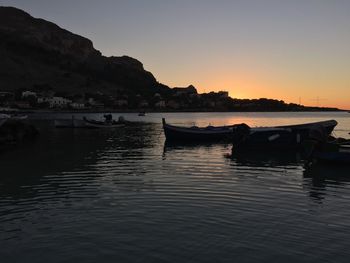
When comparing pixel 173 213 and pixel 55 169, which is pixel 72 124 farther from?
pixel 173 213

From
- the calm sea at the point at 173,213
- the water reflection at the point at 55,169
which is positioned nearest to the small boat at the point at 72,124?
the water reflection at the point at 55,169

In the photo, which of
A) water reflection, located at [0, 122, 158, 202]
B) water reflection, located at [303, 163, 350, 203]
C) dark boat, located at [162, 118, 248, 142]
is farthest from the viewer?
dark boat, located at [162, 118, 248, 142]

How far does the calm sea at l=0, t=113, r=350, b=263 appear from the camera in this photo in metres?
11.5

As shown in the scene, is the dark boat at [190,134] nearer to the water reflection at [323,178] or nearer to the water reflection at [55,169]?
the water reflection at [55,169]

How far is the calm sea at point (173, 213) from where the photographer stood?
1149cm

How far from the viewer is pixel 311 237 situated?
12.8m

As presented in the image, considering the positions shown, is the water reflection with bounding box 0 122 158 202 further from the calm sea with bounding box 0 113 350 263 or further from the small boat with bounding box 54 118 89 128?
the small boat with bounding box 54 118 89 128

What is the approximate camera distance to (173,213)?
50.5 ft

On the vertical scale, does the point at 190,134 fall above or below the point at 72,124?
above

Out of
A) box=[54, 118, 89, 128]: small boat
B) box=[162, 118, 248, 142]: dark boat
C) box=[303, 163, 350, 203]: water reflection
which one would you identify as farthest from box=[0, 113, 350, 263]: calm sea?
box=[54, 118, 89, 128]: small boat

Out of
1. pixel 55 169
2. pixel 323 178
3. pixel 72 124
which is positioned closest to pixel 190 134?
pixel 55 169

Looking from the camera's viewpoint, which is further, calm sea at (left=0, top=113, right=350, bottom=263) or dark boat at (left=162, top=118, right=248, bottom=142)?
dark boat at (left=162, top=118, right=248, bottom=142)

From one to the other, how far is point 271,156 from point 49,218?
25.3m

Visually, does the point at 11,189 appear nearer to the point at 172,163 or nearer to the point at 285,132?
the point at 172,163
